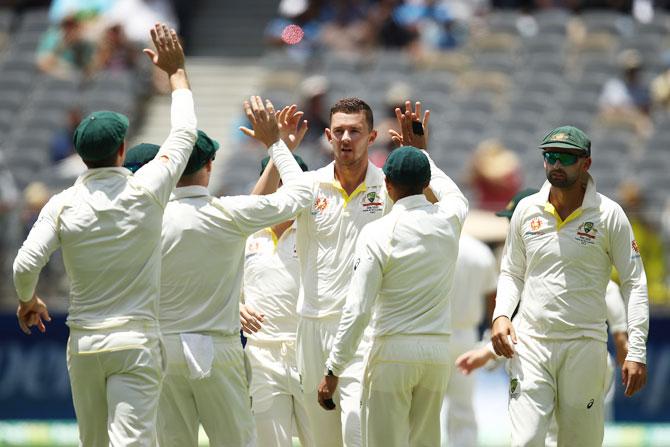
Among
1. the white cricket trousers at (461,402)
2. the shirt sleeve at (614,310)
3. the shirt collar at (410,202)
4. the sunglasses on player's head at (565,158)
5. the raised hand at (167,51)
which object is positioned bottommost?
the white cricket trousers at (461,402)

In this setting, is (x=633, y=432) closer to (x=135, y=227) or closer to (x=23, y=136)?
(x=135, y=227)

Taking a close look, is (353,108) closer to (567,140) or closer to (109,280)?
(567,140)

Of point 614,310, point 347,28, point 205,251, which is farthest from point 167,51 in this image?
point 347,28

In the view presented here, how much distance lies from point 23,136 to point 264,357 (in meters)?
11.2

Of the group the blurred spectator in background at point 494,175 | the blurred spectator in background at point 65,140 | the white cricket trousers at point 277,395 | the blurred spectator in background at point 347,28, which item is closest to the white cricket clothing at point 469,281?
the white cricket trousers at point 277,395

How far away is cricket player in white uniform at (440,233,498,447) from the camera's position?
10516 mm

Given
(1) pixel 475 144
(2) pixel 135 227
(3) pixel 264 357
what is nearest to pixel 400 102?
(1) pixel 475 144

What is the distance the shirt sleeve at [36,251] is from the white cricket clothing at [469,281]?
4111mm

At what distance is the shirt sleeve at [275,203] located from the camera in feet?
24.8

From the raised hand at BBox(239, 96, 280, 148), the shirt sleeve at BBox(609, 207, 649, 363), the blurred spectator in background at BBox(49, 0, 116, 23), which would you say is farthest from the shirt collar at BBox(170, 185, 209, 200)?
the blurred spectator in background at BBox(49, 0, 116, 23)

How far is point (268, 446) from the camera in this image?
8.39 meters

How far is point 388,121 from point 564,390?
884 centimetres

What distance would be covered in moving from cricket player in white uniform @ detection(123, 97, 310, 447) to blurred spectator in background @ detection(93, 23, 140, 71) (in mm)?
12485

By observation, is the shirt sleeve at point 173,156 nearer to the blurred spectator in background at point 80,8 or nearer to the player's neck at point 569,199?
the player's neck at point 569,199
